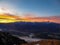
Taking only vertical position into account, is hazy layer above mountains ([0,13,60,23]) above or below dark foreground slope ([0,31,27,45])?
above

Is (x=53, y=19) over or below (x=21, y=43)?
over

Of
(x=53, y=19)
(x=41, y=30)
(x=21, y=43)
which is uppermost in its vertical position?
(x=53, y=19)

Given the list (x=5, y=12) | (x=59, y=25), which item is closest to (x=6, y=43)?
(x=5, y=12)

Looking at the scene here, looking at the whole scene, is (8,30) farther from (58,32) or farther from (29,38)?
(58,32)

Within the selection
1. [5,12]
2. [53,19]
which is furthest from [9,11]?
[53,19]

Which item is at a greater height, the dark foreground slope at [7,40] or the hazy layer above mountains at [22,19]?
the hazy layer above mountains at [22,19]

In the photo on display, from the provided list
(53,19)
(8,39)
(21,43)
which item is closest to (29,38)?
(21,43)

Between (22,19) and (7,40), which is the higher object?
(22,19)

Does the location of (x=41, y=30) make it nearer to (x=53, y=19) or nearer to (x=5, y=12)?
(x=53, y=19)

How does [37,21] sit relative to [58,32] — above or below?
above
